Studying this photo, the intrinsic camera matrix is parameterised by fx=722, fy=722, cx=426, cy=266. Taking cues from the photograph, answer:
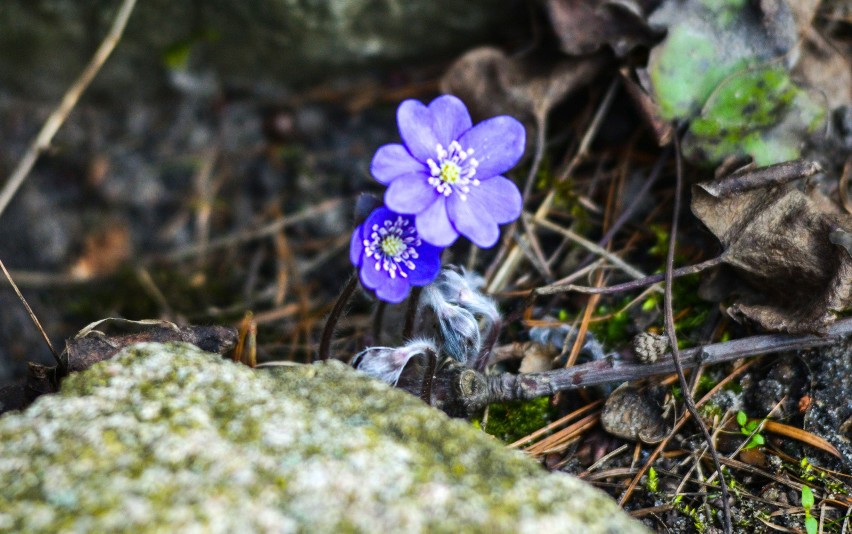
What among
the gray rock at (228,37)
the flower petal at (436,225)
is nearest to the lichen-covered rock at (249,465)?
the flower petal at (436,225)

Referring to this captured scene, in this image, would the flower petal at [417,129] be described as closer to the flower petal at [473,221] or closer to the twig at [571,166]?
the flower petal at [473,221]

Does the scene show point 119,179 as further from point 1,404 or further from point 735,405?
point 735,405

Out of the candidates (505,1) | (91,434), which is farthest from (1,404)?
(505,1)

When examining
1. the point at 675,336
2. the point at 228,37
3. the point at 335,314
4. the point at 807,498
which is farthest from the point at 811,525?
the point at 228,37

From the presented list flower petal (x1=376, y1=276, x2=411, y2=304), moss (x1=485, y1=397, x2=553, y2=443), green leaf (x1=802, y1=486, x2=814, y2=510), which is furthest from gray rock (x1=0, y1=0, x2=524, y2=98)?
green leaf (x1=802, y1=486, x2=814, y2=510)

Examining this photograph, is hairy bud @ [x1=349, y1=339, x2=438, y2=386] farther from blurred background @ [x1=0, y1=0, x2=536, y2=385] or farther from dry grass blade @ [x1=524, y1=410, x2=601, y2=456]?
blurred background @ [x1=0, y1=0, x2=536, y2=385]

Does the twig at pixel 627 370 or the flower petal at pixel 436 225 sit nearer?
the flower petal at pixel 436 225

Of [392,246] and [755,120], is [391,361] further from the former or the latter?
[755,120]
